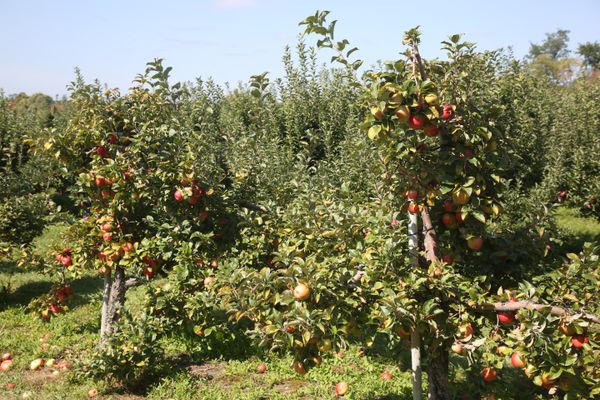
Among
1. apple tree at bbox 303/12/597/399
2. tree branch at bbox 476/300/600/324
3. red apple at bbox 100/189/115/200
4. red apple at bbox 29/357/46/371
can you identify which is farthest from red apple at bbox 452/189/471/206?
red apple at bbox 29/357/46/371

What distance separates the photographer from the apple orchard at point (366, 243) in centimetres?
275

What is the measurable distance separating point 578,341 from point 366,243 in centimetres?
132

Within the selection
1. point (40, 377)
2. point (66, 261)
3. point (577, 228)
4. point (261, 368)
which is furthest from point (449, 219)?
point (577, 228)

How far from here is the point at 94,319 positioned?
7086mm

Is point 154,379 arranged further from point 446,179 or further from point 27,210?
point 27,210

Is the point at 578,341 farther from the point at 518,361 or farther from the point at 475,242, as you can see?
the point at 475,242

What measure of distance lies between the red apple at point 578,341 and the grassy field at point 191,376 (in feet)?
7.99

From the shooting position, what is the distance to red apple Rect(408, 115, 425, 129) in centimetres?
282

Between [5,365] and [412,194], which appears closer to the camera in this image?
[412,194]

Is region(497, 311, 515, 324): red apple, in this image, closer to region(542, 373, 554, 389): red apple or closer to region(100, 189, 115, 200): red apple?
region(542, 373, 554, 389): red apple

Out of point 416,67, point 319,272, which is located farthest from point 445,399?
point 416,67

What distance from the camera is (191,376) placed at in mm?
5152

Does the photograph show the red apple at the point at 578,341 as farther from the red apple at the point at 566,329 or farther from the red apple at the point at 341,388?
the red apple at the point at 341,388

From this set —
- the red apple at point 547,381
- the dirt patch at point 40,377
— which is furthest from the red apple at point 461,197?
the dirt patch at point 40,377
